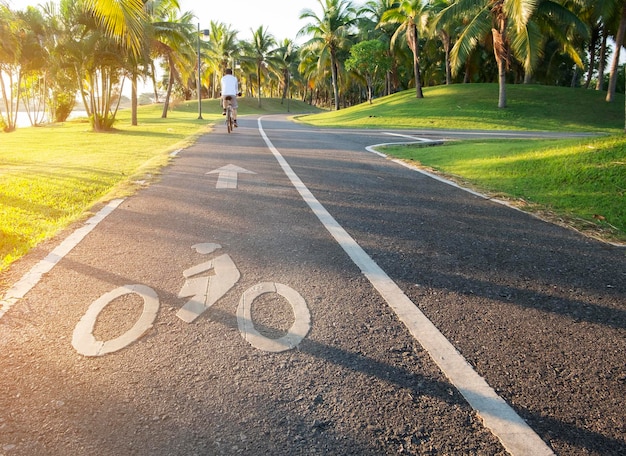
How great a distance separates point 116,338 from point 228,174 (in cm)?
595

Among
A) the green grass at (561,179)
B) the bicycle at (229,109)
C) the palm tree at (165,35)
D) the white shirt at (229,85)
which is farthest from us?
the palm tree at (165,35)

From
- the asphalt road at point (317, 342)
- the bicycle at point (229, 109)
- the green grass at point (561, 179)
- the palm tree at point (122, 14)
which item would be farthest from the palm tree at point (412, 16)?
Answer: the asphalt road at point (317, 342)

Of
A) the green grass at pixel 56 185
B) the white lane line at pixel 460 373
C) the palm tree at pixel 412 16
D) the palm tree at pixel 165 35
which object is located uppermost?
the palm tree at pixel 412 16

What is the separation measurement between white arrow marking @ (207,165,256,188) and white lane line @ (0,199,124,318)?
2132 mm

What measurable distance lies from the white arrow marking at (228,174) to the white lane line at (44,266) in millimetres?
2132

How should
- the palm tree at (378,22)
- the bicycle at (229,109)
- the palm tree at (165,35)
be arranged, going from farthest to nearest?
the palm tree at (378,22)
the palm tree at (165,35)
the bicycle at (229,109)

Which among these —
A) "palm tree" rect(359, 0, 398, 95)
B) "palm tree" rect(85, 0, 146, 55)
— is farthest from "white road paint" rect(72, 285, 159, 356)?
"palm tree" rect(359, 0, 398, 95)

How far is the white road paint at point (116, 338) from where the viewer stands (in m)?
2.64

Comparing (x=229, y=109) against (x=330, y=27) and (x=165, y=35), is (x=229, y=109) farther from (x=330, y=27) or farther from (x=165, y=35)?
(x=330, y=27)

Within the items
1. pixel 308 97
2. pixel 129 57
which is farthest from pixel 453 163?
pixel 308 97

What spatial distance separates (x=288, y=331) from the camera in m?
2.82

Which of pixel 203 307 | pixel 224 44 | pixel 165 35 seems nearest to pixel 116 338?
pixel 203 307

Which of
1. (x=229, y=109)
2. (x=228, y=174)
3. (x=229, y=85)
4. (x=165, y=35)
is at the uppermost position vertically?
(x=165, y=35)

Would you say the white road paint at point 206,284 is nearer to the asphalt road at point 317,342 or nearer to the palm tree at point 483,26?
the asphalt road at point 317,342
